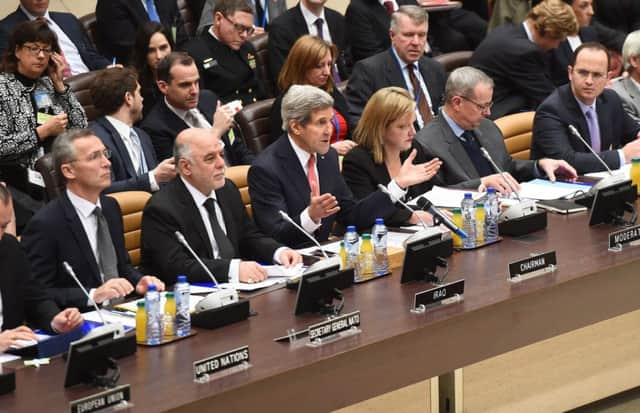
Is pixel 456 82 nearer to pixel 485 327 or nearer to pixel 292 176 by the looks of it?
pixel 292 176

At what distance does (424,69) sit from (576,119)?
3.94 ft

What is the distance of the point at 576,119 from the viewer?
20.4 feet

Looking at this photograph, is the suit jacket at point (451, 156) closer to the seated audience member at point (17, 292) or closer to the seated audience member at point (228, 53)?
the seated audience member at point (228, 53)

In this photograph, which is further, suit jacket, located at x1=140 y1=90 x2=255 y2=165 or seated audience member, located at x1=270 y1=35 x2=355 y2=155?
seated audience member, located at x1=270 y1=35 x2=355 y2=155

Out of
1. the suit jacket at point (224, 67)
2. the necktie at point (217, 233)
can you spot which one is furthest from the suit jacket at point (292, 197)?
the suit jacket at point (224, 67)

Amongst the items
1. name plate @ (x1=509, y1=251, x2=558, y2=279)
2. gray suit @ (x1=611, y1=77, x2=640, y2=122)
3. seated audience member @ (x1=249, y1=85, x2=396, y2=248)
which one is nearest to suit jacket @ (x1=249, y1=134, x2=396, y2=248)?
seated audience member @ (x1=249, y1=85, x2=396, y2=248)

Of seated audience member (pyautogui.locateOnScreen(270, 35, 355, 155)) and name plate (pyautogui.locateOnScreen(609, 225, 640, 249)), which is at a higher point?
seated audience member (pyautogui.locateOnScreen(270, 35, 355, 155))

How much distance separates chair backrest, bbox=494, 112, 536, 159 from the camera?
646 centimetres

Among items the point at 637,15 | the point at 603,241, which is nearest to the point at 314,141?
the point at 603,241

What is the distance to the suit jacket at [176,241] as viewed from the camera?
469cm

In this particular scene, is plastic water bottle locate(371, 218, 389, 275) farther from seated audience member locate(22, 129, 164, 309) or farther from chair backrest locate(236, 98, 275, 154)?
chair backrest locate(236, 98, 275, 154)

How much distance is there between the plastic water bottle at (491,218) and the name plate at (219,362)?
1556 mm

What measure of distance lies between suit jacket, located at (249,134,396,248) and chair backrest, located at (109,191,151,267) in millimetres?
487

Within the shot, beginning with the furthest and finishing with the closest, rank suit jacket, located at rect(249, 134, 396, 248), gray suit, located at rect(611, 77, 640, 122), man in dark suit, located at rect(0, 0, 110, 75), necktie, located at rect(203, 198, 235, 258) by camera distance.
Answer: man in dark suit, located at rect(0, 0, 110, 75)
gray suit, located at rect(611, 77, 640, 122)
suit jacket, located at rect(249, 134, 396, 248)
necktie, located at rect(203, 198, 235, 258)
